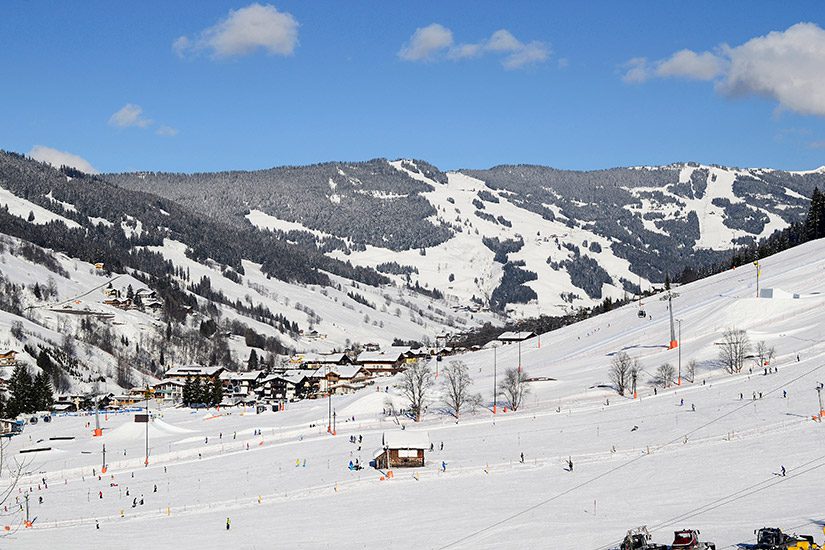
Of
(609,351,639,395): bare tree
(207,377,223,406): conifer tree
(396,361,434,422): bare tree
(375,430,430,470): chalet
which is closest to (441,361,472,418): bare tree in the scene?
(396,361,434,422): bare tree

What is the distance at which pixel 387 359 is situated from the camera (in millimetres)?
182875

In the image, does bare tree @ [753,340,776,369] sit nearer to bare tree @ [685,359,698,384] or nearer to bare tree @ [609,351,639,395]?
bare tree @ [685,359,698,384]

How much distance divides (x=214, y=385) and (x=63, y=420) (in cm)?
2398

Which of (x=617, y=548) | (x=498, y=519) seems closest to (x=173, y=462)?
(x=498, y=519)

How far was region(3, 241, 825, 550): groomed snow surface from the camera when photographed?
46781mm

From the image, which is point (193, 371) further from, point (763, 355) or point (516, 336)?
point (763, 355)

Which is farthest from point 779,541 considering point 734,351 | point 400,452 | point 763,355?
point 734,351

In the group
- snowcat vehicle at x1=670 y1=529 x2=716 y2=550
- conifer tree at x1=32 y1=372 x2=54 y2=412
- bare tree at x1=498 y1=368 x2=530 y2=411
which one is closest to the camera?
snowcat vehicle at x1=670 y1=529 x2=716 y2=550

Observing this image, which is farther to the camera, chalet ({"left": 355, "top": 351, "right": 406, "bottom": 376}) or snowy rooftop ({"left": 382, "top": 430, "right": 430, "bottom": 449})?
chalet ({"left": 355, "top": 351, "right": 406, "bottom": 376})

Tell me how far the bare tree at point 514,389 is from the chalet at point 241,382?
69.9m

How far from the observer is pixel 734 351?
9912cm

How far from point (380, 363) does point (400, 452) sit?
114698 mm

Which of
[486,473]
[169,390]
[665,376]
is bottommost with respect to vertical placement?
[486,473]

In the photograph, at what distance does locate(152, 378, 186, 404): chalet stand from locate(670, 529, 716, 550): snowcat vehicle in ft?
395
